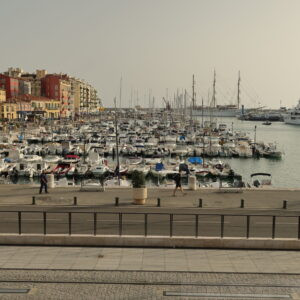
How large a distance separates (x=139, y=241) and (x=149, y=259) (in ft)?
4.36

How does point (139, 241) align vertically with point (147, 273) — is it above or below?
above

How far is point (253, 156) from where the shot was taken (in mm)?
71938

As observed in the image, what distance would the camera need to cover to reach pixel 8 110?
124 metres

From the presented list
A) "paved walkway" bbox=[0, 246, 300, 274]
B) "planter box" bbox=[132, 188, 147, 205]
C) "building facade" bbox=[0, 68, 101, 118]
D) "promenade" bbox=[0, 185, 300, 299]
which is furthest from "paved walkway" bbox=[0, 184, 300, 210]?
"building facade" bbox=[0, 68, 101, 118]

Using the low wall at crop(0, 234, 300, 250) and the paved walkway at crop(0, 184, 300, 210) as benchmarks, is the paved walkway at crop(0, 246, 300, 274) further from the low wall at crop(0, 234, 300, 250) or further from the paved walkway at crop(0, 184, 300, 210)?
the paved walkway at crop(0, 184, 300, 210)

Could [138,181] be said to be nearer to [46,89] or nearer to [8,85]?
[8,85]

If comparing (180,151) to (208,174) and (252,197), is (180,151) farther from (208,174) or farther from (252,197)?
(252,197)

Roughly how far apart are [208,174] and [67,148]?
2741 cm

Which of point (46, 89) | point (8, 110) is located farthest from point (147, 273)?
point (46, 89)

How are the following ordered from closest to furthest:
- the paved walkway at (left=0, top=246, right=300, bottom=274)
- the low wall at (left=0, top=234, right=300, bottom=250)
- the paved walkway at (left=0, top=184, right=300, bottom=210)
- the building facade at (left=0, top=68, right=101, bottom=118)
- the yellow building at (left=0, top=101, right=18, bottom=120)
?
the paved walkway at (left=0, top=246, right=300, bottom=274) → the low wall at (left=0, top=234, right=300, bottom=250) → the paved walkway at (left=0, top=184, right=300, bottom=210) → the yellow building at (left=0, top=101, right=18, bottom=120) → the building facade at (left=0, top=68, right=101, bottom=118)

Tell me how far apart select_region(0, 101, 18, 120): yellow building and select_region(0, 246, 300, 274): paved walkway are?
359ft

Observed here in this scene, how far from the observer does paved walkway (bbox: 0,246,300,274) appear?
13.4 m

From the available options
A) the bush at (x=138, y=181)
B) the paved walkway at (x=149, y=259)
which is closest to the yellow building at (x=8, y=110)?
the bush at (x=138, y=181)

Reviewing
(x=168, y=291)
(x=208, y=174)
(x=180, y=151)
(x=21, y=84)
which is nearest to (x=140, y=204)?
(x=168, y=291)
